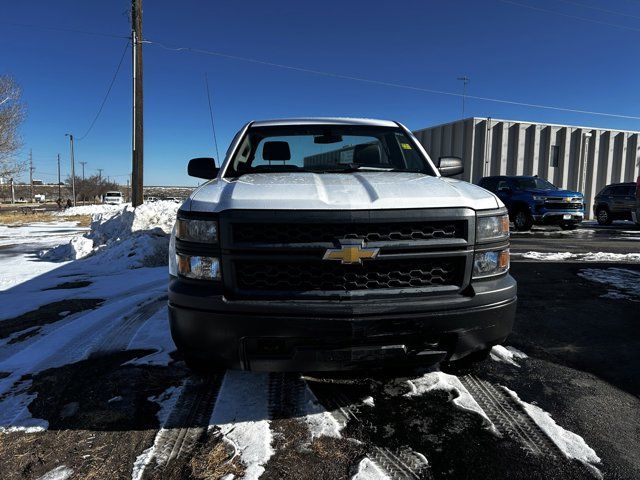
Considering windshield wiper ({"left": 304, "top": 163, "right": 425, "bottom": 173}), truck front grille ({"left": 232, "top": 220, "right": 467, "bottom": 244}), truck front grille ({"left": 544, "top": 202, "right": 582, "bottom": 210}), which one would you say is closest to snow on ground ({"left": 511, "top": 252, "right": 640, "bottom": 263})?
truck front grille ({"left": 544, "top": 202, "right": 582, "bottom": 210})

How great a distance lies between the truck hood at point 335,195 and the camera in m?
2.03

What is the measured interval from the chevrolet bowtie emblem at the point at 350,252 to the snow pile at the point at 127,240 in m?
5.95

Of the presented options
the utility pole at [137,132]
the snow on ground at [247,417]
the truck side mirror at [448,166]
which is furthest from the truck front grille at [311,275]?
the utility pole at [137,132]

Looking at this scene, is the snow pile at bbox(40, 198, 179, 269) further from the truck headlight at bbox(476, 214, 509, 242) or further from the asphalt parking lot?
the truck headlight at bbox(476, 214, 509, 242)

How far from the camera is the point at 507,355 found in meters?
3.17

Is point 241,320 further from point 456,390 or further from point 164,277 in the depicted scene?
point 164,277

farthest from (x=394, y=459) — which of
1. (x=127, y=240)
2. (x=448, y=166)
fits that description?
(x=127, y=240)

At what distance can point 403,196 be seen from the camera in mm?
2141

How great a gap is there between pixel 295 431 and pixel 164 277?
4432 mm

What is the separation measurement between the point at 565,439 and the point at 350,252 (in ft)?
4.80

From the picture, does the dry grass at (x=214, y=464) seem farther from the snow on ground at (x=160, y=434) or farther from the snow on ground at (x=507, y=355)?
the snow on ground at (x=507, y=355)

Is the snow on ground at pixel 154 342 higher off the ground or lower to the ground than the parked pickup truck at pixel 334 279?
lower

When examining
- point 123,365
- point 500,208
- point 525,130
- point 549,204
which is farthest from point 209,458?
point 525,130

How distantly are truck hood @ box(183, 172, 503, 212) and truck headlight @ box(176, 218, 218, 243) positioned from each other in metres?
0.07
